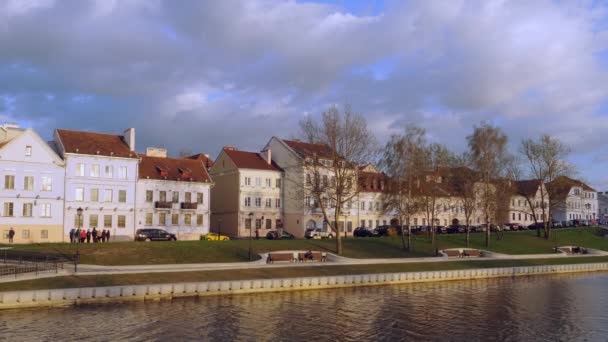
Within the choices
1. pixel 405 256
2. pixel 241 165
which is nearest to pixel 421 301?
pixel 405 256

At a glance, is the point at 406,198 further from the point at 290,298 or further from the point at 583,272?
the point at 290,298

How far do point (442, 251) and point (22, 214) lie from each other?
146ft

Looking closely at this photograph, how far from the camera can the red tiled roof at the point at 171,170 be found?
7400cm

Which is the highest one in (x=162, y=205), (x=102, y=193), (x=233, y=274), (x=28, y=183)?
(x=28, y=183)

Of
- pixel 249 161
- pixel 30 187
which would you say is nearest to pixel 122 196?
pixel 30 187

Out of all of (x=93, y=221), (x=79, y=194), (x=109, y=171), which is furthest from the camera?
(x=109, y=171)

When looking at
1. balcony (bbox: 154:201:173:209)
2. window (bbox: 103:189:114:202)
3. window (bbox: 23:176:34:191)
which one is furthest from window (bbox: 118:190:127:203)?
window (bbox: 23:176:34:191)

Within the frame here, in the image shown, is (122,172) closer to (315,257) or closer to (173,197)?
(173,197)

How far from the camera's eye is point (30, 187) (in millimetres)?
63219

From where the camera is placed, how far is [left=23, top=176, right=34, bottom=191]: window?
62938 mm

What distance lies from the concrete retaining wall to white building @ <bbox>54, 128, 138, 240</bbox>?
3574cm

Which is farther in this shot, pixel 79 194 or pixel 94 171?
pixel 94 171

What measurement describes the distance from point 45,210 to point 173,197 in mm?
15625

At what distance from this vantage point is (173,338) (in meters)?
24.3
